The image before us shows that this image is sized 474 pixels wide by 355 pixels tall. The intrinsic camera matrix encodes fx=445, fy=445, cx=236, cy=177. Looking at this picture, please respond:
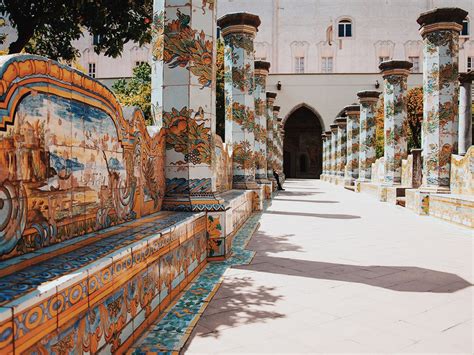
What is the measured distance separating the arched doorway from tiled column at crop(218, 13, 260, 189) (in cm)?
3060

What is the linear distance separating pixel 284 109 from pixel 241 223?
1101 inches

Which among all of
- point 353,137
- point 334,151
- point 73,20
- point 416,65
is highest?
point 416,65

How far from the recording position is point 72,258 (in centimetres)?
251

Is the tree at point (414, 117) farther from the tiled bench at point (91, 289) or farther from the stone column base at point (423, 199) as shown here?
the tiled bench at point (91, 289)

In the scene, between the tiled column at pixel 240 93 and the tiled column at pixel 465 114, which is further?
the tiled column at pixel 465 114

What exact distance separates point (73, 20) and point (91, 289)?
25.0 feet

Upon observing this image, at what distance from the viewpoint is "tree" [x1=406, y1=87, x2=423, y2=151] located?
1126 inches

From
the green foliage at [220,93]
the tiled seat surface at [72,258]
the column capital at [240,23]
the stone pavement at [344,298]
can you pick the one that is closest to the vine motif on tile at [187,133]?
the stone pavement at [344,298]

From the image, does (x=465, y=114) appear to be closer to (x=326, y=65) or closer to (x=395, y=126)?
(x=395, y=126)

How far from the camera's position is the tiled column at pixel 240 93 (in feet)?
35.3

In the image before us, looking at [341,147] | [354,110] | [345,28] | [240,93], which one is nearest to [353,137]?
[354,110]

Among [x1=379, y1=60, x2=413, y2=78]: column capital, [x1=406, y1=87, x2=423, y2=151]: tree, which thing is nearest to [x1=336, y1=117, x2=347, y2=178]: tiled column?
[x1=406, y1=87, x2=423, y2=151]: tree

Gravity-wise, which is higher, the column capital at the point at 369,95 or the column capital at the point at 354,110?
the column capital at the point at 369,95

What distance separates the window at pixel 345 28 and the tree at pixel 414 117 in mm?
10022
